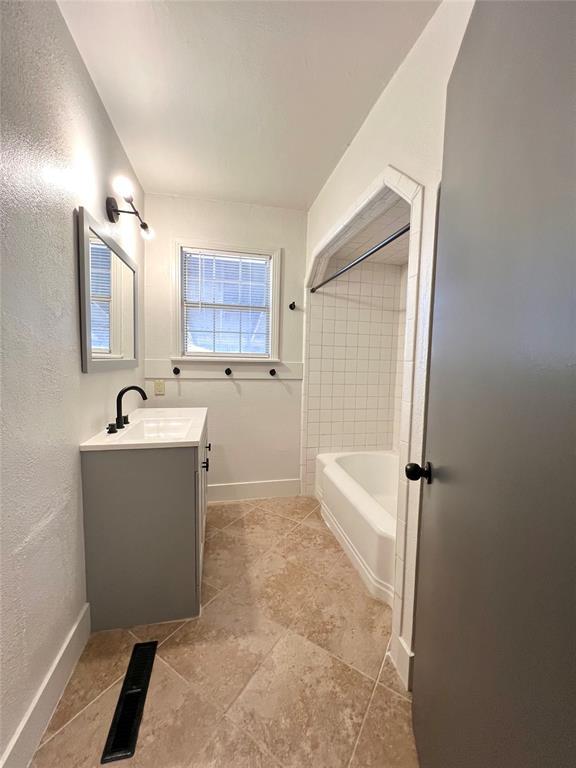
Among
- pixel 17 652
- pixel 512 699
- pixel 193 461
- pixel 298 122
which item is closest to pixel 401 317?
pixel 298 122

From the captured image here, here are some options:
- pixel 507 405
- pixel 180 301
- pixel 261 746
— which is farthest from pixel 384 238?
pixel 261 746

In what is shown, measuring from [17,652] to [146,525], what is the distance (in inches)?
21.8

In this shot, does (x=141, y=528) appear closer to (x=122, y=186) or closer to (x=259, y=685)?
(x=259, y=685)

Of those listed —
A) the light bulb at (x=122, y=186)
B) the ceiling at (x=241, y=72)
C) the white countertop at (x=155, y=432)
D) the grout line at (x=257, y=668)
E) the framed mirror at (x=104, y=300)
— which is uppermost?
the ceiling at (x=241, y=72)

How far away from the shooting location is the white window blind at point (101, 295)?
4.65 feet

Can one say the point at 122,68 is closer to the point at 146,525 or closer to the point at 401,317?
the point at 146,525

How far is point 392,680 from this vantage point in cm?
120

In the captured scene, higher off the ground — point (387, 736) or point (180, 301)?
point (180, 301)

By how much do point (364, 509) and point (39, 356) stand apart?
179cm

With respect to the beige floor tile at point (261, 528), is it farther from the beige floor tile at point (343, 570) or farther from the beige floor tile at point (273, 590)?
the beige floor tile at point (343, 570)

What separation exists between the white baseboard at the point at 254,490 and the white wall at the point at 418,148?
1606 millimetres

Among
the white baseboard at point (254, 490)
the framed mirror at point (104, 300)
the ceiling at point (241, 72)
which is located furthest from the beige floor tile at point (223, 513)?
the ceiling at point (241, 72)

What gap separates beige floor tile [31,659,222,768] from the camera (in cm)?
95

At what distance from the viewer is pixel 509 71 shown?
58cm
